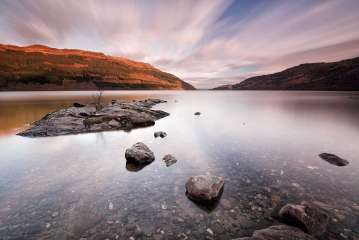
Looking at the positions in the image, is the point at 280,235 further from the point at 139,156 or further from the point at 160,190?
the point at 139,156

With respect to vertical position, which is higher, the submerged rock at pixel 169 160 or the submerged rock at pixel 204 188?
the submerged rock at pixel 204 188

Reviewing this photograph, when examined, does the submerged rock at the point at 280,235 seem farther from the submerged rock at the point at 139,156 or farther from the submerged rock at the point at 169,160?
the submerged rock at the point at 139,156

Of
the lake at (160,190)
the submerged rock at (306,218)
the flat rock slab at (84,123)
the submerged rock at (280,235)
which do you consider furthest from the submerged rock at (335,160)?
the flat rock slab at (84,123)

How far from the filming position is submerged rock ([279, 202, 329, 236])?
5.71 meters

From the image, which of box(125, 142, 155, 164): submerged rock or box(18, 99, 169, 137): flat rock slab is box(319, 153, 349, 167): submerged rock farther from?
box(18, 99, 169, 137): flat rock slab

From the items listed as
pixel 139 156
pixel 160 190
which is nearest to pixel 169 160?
pixel 139 156

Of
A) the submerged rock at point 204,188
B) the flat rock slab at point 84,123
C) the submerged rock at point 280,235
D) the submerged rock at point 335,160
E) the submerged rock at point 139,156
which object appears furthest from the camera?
the flat rock slab at point 84,123

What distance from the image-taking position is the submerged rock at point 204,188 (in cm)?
745

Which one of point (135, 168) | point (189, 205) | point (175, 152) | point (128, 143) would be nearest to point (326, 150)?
point (175, 152)

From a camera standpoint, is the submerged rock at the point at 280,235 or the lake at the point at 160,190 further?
the lake at the point at 160,190

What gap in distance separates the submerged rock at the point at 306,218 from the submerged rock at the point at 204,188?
2.41 m

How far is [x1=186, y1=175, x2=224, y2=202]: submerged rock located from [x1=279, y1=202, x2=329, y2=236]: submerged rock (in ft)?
7.89

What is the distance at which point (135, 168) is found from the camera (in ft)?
35.5

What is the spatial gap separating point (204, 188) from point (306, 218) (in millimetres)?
3519
